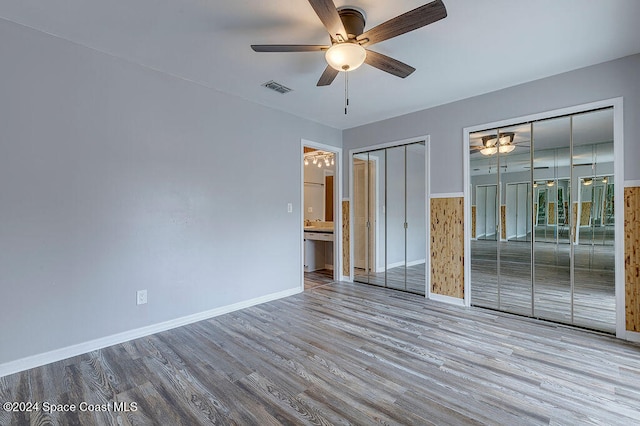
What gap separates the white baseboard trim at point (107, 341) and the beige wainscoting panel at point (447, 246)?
98.4 inches

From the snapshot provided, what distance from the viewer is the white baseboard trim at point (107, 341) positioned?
2.31 m

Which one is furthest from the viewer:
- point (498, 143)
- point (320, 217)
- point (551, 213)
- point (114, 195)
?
point (320, 217)

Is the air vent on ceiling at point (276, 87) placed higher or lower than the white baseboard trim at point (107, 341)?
higher

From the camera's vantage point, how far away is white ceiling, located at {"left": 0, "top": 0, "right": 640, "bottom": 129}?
2.17m

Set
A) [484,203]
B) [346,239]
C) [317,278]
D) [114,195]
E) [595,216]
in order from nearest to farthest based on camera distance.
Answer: [114,195] → [595,216] → [484,203] → [346,239] → [317,278]

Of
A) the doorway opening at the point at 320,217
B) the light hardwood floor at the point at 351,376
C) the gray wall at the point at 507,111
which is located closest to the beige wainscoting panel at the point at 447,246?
the gray wall at the point at 507,111

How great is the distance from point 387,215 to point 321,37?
3.60 m

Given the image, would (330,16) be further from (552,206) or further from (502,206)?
→ (552,206)

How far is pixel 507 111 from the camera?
11.7ft

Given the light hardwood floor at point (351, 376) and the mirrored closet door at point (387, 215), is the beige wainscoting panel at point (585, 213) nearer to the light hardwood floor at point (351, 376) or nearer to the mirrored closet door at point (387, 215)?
the light hardwood floor at point (351, 376)

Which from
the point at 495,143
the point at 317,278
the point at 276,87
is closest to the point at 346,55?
the point at 276,87

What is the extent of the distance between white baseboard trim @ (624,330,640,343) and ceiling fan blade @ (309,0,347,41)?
12.3 ft

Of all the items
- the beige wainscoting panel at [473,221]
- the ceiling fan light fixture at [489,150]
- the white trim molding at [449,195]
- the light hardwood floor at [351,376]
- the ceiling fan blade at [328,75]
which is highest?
the ceiling fan blade at [328,75]

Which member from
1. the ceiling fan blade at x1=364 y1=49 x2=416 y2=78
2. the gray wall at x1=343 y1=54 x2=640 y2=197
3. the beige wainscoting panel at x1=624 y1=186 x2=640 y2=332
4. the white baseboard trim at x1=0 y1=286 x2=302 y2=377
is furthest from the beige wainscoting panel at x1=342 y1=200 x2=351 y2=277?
the beige wainscoting panel at x1=624 y1=186 x2=640 y2=332
